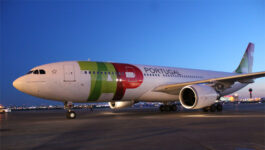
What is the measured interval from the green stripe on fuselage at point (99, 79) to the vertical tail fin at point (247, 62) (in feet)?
54.0

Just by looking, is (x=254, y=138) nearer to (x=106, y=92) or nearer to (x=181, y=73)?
(x=106, y=92)

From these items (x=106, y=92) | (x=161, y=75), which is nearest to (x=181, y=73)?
(x=161, y=75)

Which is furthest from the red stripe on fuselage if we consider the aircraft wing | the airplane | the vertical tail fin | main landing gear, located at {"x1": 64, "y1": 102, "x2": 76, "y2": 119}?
the vertical tail fin

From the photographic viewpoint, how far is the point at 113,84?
14633mm

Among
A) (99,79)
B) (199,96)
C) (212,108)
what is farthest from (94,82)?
(212,108)

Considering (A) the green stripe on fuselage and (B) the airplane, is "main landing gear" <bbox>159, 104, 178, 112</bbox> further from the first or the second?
(A) the green stripe on fuselage

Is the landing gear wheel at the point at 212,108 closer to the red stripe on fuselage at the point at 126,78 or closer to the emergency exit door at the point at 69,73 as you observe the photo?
the red stripe on fuselage at the point at 126,78

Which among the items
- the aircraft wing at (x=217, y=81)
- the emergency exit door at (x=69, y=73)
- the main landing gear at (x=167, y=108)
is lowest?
the main landing gear at (x=167, y=108)

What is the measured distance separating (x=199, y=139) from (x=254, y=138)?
1326 mm

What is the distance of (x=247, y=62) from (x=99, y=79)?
60.5ft

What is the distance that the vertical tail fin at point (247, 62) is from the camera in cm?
2581

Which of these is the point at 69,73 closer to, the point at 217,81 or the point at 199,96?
the point at 199,96

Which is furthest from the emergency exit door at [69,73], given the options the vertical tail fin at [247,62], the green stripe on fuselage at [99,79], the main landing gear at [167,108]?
the vertical tail fin at [247,62]

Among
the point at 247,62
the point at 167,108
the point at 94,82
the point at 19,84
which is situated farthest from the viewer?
the point at 247,62
